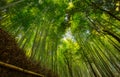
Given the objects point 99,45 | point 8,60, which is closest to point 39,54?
point 99,45

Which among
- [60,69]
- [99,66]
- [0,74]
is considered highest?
[0,74]

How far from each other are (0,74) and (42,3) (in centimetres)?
821

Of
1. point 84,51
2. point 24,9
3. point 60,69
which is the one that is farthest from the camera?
point 60,69

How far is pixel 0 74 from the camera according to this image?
3742 mm

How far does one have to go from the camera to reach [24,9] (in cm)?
1052

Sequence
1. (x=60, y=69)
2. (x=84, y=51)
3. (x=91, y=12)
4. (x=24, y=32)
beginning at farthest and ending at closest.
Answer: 1. (x=60, y=69)
2. (x=84, y=51)
3. (x=24, y=32)
4. (x=91, y=12)

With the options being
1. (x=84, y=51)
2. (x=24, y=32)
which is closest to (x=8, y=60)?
(x=24, y=32)

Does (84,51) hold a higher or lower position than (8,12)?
lower

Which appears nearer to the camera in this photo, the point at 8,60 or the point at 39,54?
the point at 8,60

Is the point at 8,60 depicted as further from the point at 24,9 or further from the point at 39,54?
the point at 39,54

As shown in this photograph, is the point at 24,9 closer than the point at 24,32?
Yes

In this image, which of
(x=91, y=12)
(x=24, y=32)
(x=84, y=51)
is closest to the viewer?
(x=91, y=12)

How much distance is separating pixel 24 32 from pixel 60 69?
10291 mm

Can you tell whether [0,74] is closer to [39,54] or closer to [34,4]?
[34,4]
